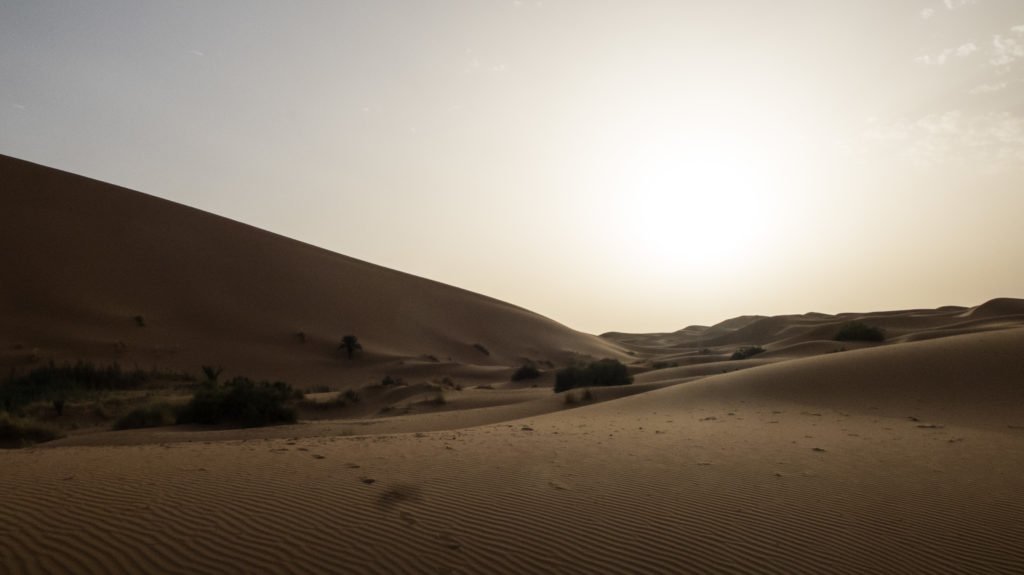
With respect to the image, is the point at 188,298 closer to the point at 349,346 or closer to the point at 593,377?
the point at 349,346

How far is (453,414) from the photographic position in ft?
55.5

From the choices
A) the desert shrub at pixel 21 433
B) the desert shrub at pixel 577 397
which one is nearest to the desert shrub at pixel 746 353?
the desert shrub at pixel 577 397

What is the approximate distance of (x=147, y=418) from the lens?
15102 mm

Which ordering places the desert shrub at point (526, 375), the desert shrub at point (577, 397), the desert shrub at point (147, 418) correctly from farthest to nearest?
the desert shrub at point (526, 375)
the desert shrub at point (577, 397)
the desert shrub at point (147, 418)

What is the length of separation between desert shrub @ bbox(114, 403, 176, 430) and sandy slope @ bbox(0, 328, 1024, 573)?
707cm

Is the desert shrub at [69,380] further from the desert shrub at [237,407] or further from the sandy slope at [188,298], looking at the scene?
the desert shrub at [237,407]

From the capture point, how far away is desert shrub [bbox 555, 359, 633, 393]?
23109 millimetres

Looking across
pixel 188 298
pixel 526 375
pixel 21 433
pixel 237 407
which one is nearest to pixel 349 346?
pixel 188 298

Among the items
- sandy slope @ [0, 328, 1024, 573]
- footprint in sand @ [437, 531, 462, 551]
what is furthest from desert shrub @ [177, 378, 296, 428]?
footprint in sand @ [437, 531, 462, 551]

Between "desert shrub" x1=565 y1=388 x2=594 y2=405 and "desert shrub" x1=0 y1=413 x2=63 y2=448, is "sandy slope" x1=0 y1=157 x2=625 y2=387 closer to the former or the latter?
"desert shrub" x1=0 y1=413 x2=63 y2=448

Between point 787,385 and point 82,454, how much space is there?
574 inches

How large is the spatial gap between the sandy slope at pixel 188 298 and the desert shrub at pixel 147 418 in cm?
1097

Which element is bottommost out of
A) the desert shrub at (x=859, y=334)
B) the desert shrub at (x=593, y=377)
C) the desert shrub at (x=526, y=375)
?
the desert shrub at (x=526, y=375)

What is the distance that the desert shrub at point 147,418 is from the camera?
14.9 meters
